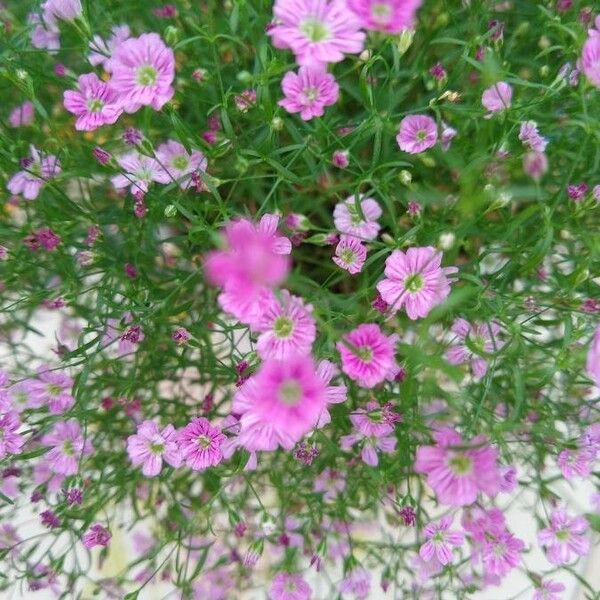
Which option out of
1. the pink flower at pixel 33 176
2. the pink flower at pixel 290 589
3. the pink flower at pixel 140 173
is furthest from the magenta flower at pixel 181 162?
the pink flower at pixel 290 589

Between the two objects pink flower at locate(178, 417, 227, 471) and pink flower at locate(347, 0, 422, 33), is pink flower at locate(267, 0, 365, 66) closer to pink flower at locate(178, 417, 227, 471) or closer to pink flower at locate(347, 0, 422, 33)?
pink flower at locate(347, 0, 422, 33)

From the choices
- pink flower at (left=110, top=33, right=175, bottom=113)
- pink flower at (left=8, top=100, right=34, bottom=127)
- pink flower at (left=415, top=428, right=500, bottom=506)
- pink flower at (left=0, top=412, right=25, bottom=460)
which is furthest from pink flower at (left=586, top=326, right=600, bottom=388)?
pink flower at (left=8, top=100, right=34, bottom=127)

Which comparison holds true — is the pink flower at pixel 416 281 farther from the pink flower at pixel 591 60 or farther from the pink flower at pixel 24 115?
the pink flower at pixel 24 115

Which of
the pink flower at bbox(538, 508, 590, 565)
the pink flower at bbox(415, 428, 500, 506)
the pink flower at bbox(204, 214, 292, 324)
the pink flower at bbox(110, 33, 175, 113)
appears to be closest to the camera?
the pink flower at bbox(204, 214, 292, 324)

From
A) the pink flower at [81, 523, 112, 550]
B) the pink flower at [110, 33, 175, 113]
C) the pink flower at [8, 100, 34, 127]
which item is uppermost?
the pink flower at [110, 33, 175, 113]

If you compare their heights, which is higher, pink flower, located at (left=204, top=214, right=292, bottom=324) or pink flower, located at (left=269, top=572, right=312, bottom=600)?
pink flower, located at (left=204, top=214, right=292, bottom=324)

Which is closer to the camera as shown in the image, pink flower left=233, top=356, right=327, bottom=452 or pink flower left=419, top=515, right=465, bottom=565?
pink flower left=233, top=356, right=327, bottom=452

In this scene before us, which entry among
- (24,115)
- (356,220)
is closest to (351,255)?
(356,220)

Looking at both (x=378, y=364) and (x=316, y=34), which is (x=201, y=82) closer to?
(x=316, y=34)
